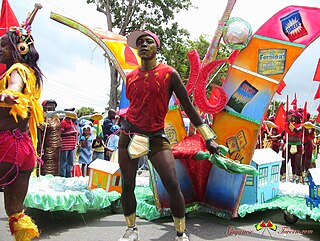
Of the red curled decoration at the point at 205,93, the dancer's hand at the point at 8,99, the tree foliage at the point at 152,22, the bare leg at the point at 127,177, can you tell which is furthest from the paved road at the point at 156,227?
the tree foliage at the point at 152,22

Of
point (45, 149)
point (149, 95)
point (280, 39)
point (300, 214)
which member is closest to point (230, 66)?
point (280, 39)

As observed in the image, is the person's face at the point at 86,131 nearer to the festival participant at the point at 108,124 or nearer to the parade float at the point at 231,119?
the festival participant at the point at 108,124

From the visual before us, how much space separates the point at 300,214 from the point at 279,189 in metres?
1.34

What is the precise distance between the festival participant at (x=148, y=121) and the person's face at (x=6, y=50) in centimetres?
91

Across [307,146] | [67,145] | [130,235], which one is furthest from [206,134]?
[307,146]

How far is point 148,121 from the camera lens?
117 inches

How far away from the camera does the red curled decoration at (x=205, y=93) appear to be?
151 inches

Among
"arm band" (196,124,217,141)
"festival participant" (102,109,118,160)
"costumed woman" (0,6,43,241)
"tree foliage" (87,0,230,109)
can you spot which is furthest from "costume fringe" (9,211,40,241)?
"tree foliage" (87,0,230,109)

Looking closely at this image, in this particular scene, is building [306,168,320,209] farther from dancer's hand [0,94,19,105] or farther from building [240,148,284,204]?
dancer's hand [0,94,19,105]

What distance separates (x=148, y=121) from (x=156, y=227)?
1.32 m

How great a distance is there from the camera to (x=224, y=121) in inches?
154

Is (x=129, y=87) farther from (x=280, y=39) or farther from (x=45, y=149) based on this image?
(x=45, y=149)

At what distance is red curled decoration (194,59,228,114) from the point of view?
12.6 feet

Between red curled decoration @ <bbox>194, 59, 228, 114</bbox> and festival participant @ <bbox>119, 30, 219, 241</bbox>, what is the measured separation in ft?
2.94
